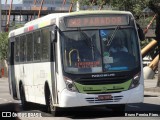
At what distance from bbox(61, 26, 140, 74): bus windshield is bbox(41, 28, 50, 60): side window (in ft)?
3.94

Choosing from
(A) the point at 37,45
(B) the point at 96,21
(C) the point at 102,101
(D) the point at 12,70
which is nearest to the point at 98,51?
(B) the point at 96,21

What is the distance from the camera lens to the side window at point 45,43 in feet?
55.5

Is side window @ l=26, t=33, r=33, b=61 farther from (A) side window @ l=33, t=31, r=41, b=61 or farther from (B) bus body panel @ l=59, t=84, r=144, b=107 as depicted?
(B) bus body panel @ l=59, t=84, r=144, b=107

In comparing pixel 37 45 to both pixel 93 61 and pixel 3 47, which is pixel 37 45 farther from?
pixel 3 47

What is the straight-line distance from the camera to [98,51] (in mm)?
15633

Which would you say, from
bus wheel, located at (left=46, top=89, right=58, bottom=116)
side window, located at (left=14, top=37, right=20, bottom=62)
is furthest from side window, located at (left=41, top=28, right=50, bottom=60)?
side window, located at (left=14, top=37, right=20, bottom=62)

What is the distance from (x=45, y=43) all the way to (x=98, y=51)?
2.15 m

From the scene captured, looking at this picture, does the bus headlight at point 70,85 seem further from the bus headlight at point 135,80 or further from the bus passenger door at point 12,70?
the bus passenger door at point 12,70

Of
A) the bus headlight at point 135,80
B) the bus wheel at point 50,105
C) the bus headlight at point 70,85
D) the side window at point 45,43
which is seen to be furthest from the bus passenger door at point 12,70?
the bus headlight at point 135,80

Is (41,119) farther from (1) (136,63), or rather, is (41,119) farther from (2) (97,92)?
(1) (136,63)

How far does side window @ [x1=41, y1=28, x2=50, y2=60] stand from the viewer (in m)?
16.9

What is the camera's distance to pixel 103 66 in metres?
15.6

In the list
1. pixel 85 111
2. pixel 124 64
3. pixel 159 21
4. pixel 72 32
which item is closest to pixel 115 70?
pixel 124 64

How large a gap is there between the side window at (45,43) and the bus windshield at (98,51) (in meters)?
1.20
